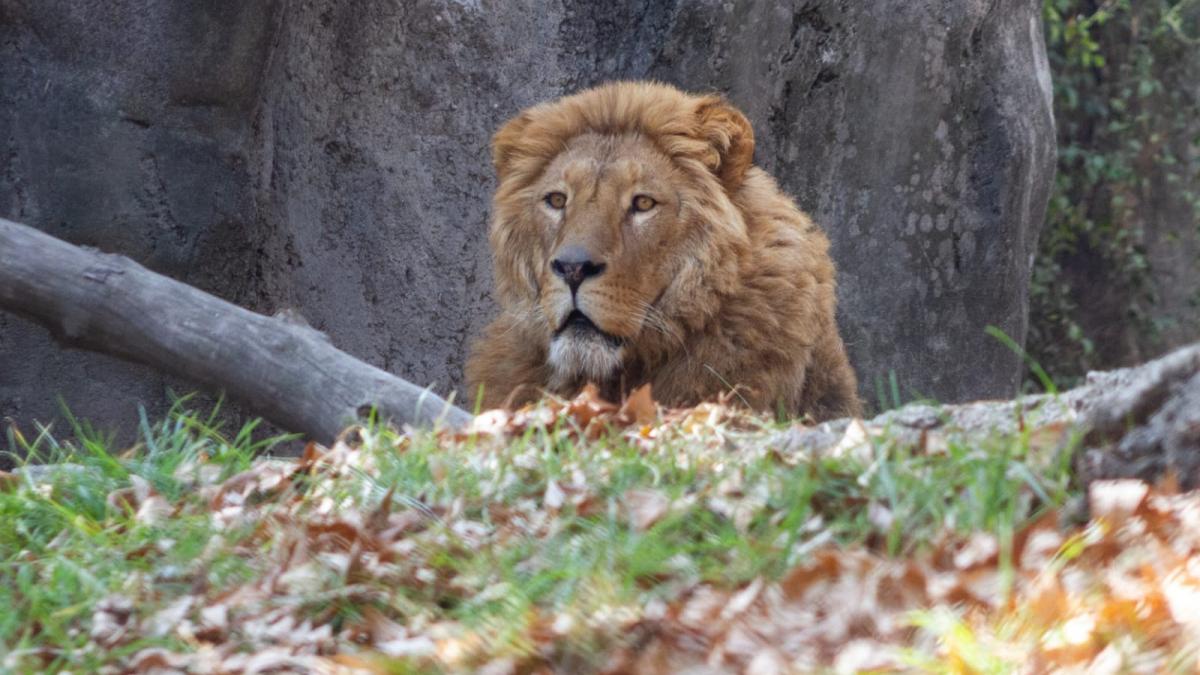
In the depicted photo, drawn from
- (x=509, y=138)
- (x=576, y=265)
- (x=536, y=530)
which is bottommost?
(x=536, y=530)

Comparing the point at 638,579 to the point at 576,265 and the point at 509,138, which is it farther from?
the point at 509,138

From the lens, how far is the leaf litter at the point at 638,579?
2748 millimetres

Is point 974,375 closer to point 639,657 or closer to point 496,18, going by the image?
point 496,18

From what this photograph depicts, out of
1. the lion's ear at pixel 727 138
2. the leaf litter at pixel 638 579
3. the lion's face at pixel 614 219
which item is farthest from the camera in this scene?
the lion's ear at pixel 727 138

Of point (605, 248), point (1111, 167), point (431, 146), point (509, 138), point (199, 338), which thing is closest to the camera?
point (199, 338)

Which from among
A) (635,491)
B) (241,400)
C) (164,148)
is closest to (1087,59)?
(164,148)

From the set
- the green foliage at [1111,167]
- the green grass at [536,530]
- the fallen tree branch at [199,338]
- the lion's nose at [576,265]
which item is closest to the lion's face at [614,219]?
the lion's nose at [576,265]

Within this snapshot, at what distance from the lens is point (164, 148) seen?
7574 mm

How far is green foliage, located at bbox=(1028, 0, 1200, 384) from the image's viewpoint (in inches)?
532

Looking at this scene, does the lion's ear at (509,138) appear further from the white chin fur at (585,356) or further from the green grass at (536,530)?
the green grass at (536,530)

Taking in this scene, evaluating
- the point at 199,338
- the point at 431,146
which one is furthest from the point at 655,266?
the point at 431,146

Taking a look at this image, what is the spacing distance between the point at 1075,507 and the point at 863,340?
5.29 metres

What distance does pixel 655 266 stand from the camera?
594cm

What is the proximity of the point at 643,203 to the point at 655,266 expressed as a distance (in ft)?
0.85
